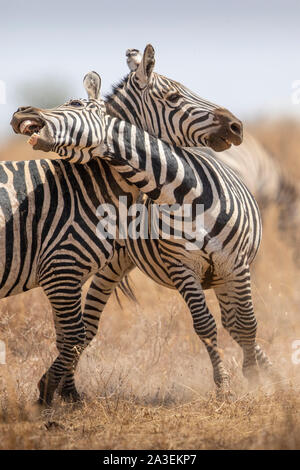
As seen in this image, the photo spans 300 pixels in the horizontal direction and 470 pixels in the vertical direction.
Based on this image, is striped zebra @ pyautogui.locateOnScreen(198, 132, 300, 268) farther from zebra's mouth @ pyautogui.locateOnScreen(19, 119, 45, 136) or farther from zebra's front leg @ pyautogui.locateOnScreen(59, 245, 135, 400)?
zebra's mouth @ pyautogui.locateOnScreen(19, 119, 45, 136)

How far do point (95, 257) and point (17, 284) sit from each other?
633 mm

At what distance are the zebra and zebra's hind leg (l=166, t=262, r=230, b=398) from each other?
14.6 feet

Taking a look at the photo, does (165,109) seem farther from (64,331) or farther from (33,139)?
(64,331)

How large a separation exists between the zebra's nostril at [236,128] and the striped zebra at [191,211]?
0.49 metres

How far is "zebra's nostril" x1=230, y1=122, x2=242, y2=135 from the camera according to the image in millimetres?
5562

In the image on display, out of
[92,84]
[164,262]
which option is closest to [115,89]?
[92,84]

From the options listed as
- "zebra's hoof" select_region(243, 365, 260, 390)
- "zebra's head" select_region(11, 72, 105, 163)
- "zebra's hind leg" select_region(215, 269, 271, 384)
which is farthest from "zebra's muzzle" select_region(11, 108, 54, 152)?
"zebra's hoof" select_region(243, 365, 260, 390)

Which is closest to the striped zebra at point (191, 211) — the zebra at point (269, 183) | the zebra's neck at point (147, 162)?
the zebra's neck at point (147, 162)

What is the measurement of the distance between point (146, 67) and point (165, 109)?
37 centimetres

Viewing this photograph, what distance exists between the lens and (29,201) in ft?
18.3

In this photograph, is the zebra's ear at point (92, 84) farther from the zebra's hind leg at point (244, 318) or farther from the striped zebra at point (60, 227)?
the zebra's hind leg at point (244, 318)

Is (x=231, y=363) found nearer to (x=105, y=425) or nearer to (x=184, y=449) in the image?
(x=105, y=425)

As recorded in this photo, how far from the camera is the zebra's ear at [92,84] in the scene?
5.71 meters
